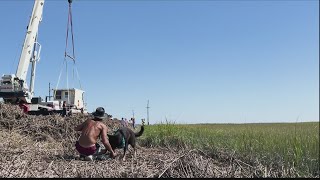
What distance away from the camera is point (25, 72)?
21.0 meters

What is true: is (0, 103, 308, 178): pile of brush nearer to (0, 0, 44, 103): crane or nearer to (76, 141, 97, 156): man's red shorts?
(76, 141, 97, 156): man's red shorts

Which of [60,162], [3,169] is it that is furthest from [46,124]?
[3,169]

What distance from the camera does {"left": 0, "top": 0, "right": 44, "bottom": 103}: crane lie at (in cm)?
1973

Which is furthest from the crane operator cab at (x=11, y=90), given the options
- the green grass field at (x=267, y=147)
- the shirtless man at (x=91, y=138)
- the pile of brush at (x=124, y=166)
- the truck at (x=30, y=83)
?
the shirtless man at (x=91, y=138)

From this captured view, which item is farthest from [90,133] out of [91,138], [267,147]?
[267,147]

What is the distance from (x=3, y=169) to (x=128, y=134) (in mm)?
2974

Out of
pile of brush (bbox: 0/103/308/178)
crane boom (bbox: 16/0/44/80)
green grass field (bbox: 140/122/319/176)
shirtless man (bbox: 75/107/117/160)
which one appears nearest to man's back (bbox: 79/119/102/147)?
shirtless man (bbox: 75/107/117/160)

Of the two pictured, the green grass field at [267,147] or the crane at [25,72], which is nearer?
the green grass field at [267,147]

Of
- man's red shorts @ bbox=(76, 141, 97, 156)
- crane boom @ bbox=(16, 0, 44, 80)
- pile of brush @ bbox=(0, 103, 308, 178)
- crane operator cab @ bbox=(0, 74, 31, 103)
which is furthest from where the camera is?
crane boom @ bbox=(16, 0, 44, 80)

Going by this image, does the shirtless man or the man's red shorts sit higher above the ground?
the shirtless man

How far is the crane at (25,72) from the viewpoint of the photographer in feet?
64.7

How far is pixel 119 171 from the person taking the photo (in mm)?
6723

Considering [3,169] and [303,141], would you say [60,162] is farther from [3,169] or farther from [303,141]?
[303,141]

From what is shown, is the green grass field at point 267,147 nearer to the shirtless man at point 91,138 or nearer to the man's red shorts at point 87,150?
the shirtless man at point 91,138
